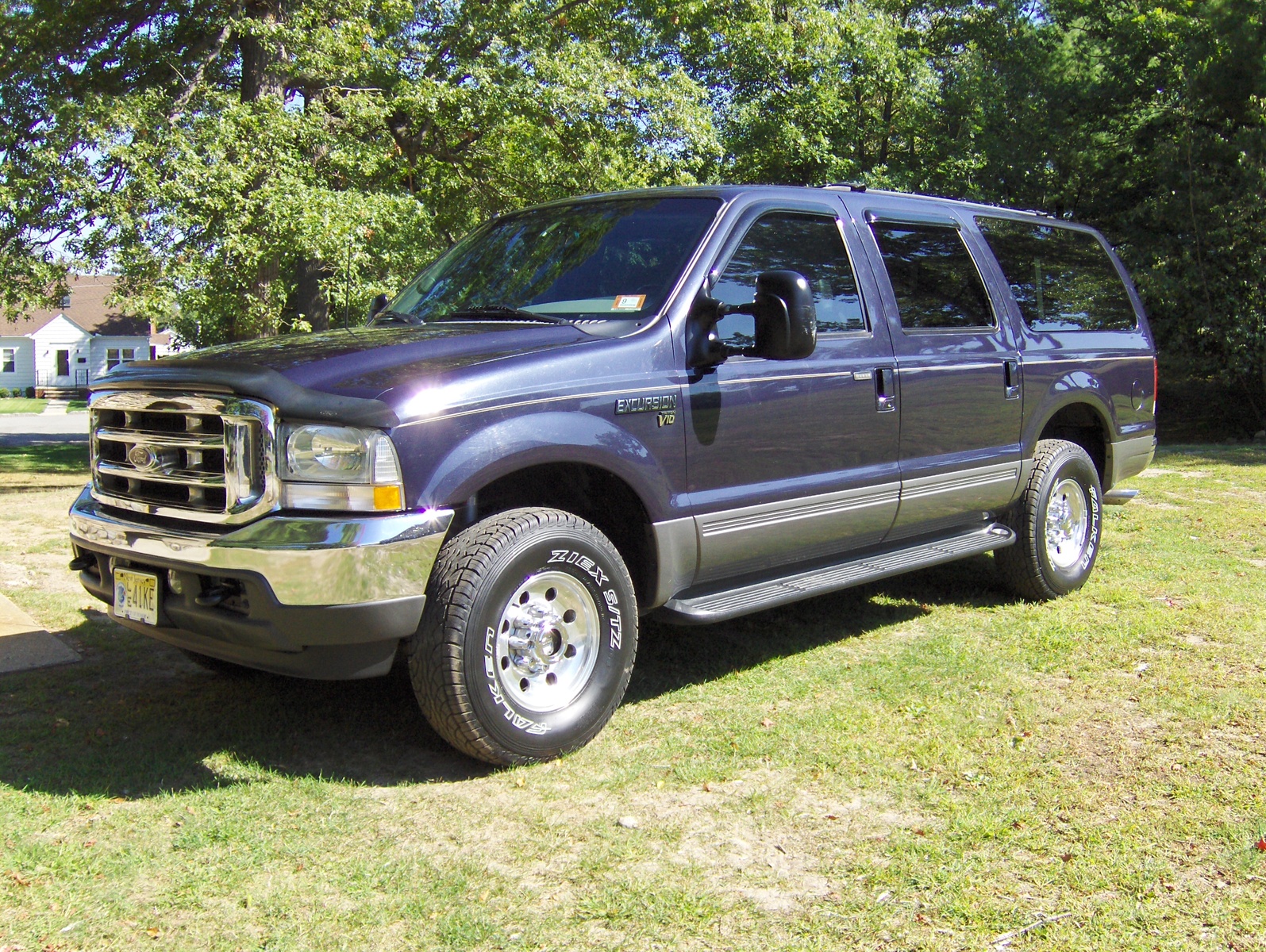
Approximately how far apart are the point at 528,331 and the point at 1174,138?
19054 millimetres

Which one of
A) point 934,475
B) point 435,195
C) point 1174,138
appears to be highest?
point 1174,138

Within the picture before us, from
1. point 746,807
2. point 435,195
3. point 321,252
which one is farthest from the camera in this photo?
point 435,195

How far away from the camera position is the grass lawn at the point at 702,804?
293 centimetres

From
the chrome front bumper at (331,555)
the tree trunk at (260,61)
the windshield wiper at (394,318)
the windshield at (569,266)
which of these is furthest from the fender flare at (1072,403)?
the tree trunk at (260,61)

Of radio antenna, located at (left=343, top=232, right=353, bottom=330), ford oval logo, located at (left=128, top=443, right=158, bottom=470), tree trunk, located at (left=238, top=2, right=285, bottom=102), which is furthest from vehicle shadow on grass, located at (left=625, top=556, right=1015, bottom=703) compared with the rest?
tree trunk, located at (left=238, top=2, right=285, bottom=102)

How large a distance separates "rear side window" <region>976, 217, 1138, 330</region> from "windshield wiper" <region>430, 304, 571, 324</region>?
285 cm

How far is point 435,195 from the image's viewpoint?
53.9ft

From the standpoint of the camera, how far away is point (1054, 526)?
255 inches

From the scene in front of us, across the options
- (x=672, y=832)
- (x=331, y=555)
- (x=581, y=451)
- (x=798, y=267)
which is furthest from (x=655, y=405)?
(x=672, y=832)

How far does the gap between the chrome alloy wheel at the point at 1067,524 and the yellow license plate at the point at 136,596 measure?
4.65 metres

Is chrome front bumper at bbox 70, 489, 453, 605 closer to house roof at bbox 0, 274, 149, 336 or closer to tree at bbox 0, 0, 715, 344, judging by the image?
tree at bbox 0, 0, 715, 344

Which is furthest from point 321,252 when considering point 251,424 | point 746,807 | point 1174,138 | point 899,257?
point 1174,138

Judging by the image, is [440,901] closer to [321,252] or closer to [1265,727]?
[1265,727]

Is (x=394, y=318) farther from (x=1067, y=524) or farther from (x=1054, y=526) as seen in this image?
(x=1067, y=524)
